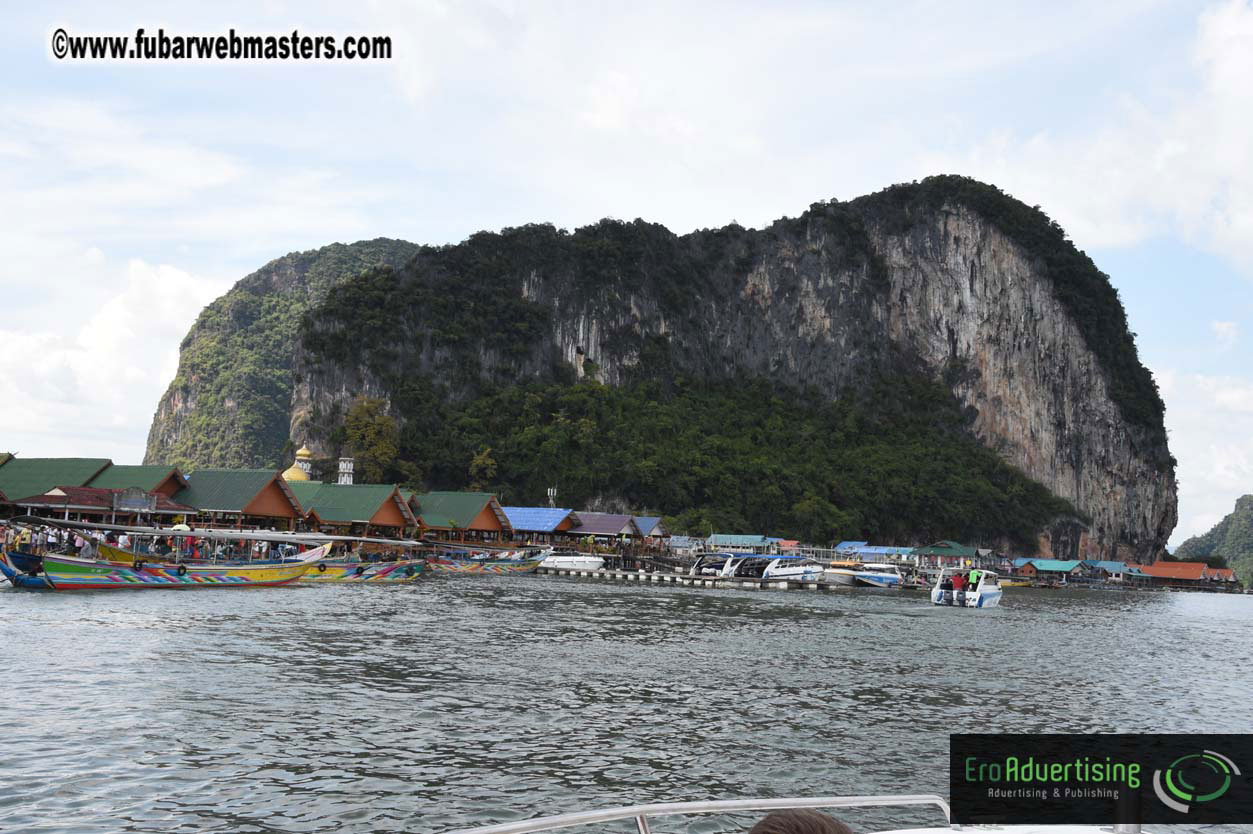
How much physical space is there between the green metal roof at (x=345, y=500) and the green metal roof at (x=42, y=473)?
14862 mm

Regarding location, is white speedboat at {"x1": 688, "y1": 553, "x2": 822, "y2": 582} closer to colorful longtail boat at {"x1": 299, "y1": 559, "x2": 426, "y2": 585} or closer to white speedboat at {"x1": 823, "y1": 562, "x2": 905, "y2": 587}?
white speedboat at {"x1": 823, "y1": 562, "x2": 905, "y2": 587}

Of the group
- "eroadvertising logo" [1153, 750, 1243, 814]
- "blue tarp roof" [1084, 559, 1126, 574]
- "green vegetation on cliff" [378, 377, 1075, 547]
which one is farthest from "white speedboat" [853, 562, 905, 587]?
"eroadvertising logo" [1153, 750, 1243, 814]

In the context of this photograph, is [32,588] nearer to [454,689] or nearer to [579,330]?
[454,689]

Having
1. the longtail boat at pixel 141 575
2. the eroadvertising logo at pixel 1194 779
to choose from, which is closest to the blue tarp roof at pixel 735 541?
the longtail boat at pixel 141 575

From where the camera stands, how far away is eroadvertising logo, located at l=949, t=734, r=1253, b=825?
3.53m

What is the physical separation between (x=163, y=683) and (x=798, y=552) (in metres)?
104

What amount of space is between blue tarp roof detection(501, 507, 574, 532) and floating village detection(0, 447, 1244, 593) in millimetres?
149

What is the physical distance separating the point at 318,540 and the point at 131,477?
21.2 metres

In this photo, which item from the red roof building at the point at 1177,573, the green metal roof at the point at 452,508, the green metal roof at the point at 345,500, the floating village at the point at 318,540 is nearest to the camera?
the floating village at the point at 318,540

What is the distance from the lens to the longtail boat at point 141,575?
1551 inches

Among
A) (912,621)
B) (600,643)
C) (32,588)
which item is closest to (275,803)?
(600,643)

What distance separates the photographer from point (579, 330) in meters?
166

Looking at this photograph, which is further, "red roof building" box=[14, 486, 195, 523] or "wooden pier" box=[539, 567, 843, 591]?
"wooden pier" box=[539, 567, 843, 591]

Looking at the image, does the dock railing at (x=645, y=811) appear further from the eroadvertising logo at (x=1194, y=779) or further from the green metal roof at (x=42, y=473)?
the green metal roof at (x=42, y=473)
